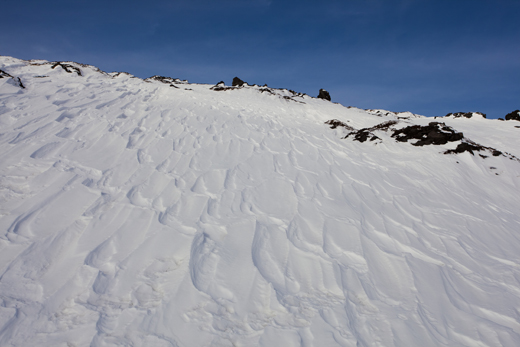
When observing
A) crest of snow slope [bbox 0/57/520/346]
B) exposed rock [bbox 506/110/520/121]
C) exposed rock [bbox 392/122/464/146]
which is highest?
exposed rock [bbox 506/110/520/121]

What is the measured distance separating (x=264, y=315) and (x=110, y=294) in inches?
51.9

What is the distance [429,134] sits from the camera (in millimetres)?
6918

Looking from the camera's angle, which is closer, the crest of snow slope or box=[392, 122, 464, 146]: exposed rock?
the crest of snow slope

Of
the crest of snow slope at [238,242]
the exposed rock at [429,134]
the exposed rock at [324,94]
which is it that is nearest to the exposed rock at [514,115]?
the exposed rock at [429,134]

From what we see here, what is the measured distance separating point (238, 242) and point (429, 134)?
6.76 meters

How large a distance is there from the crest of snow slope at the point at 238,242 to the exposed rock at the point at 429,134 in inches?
45.2

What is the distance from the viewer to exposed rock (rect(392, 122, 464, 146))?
6680mm

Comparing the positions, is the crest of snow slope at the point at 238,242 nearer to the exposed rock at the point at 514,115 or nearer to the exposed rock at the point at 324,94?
the exposed rock at the point at 514,115

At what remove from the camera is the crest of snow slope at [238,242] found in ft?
6.37

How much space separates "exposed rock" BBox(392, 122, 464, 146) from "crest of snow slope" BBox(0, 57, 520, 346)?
1.15 meters

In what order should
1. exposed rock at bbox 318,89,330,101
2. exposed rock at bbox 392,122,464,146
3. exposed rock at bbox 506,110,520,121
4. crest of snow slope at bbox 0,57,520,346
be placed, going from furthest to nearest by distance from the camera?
exposed rock at bbox 318,89,330,101 < exposed rock at bbox 506,110,520,121 < exposed rock at bbox 392,122,464,146 < crest of snow slope at bbox 0,57,520,346

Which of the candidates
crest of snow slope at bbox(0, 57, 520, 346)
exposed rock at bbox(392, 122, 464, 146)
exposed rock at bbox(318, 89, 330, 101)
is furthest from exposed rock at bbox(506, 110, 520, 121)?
crest of snow slope at bbox(0, 57, 520, 346)

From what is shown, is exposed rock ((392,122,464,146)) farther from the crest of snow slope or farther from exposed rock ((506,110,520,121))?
exposed rock ((506,110,520,121))

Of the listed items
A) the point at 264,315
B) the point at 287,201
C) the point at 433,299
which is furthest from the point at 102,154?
the point at 433,299
